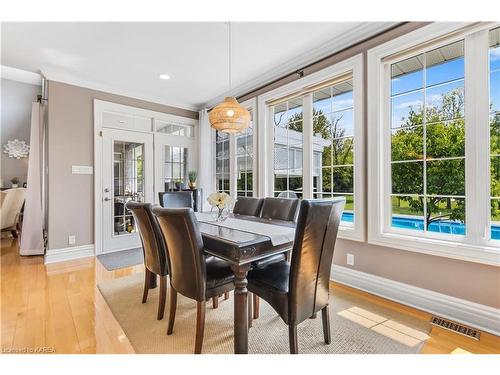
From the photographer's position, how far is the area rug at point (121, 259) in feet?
11.1

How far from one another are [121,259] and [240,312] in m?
2.82

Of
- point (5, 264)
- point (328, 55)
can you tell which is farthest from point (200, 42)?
point (5, 264)

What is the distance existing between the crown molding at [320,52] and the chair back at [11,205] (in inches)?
163

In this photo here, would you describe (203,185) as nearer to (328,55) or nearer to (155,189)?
(155,189)

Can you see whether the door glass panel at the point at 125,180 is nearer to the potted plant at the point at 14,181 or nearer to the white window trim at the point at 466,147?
the potted plant at the point at 14,181

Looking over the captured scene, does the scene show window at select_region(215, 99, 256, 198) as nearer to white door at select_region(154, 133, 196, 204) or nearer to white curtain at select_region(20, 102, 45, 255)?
white door at select_region(154, 133, 196, 204)

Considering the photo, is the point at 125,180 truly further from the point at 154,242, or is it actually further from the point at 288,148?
the point at 288,148

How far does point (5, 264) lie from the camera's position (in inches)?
133

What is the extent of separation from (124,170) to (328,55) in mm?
3495

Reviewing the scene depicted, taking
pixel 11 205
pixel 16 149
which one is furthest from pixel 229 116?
pixel 16 149

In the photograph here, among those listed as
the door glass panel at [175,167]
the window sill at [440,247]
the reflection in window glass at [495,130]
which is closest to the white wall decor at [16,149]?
the door glass panel at [175,167]

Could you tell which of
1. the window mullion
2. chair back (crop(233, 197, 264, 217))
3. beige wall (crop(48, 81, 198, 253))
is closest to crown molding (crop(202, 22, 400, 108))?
the window mullion

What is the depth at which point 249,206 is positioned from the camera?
2.95 m

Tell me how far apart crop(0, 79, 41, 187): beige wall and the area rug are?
2947mm
